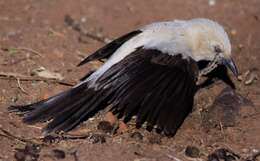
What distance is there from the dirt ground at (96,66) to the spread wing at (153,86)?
253mm

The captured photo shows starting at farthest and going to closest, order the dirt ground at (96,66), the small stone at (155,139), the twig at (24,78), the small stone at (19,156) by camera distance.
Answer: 1. the twig at (24,78)
2. the small stone at (155,139)
3. the dirt ground at (96,66)
4. the small stone at (19,156)

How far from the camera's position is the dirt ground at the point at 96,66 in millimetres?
5590

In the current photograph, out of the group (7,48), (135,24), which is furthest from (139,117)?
(135,24)

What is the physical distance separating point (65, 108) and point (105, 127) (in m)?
0.41

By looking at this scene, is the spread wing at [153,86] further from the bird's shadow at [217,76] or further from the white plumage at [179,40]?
the bird's shadow at [217,76]

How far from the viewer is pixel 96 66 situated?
718cm

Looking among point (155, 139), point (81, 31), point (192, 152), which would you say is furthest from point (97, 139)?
point (81, 31)

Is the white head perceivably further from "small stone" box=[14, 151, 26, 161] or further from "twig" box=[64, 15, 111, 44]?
"small stone" box=[14, 151, 26, 161]

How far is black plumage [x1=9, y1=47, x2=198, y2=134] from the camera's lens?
18.5ft

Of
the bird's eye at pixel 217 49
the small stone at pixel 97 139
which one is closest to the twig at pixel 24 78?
the small stone at pixel 97 139

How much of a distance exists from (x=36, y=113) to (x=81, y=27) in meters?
2.67

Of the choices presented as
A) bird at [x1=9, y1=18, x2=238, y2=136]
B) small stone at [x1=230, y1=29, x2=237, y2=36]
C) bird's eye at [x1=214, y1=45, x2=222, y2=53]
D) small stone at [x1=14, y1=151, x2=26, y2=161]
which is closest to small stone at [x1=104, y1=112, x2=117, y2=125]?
bird at [x1=9, y1=18, x2=238, y2=136]

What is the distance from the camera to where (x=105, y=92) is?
5.89 m

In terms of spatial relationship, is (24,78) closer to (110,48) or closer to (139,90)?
(110,48)
